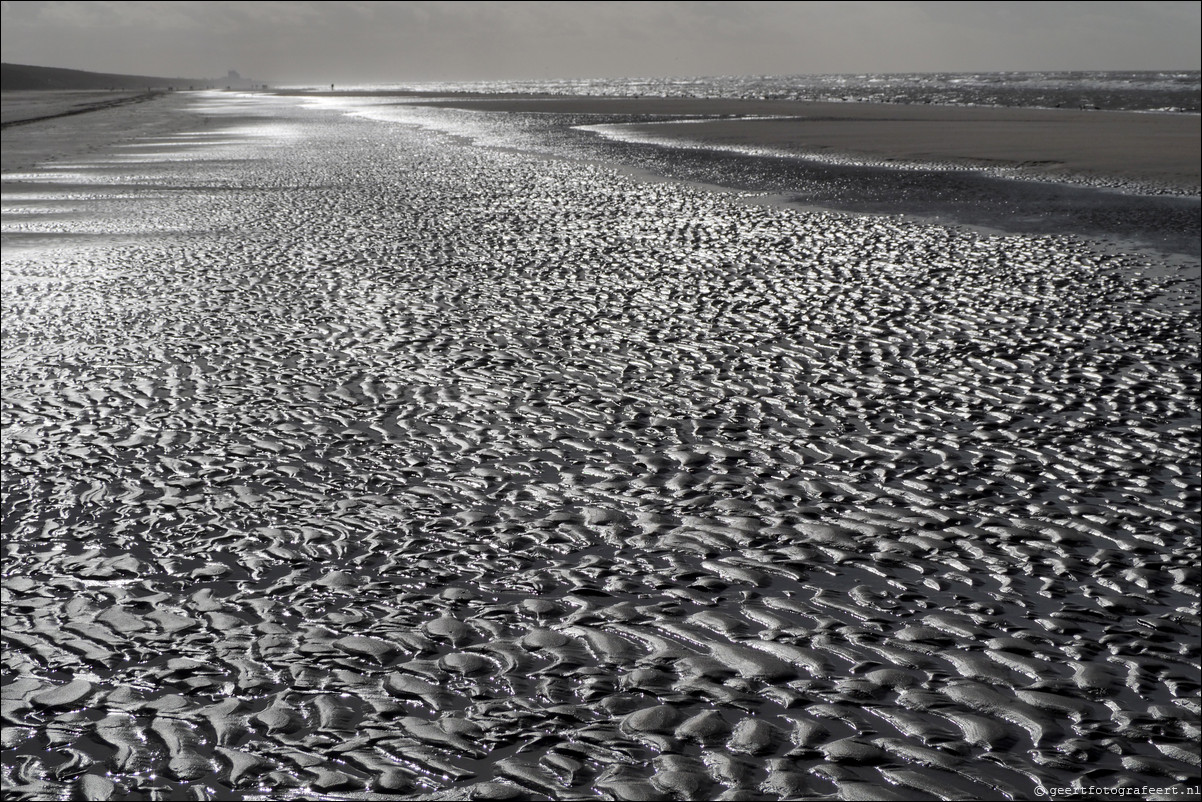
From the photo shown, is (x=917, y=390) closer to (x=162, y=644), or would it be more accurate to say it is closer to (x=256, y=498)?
(x=256, y=498)

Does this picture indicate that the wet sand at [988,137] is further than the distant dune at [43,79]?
No

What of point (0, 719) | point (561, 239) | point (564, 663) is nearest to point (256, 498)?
point (0, 719)

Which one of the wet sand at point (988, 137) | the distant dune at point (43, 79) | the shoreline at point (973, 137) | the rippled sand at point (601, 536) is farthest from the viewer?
the distant dune at point (43, 79)

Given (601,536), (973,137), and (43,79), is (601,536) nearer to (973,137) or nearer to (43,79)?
(973,137)

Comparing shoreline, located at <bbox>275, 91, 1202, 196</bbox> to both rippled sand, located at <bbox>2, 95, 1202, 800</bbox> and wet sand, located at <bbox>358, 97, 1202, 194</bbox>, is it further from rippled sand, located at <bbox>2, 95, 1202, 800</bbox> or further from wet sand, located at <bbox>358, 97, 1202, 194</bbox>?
rippled sand, located at <bbox>2, 95, 1202, 800</bbox>

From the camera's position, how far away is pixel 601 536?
Result: 5.91 m

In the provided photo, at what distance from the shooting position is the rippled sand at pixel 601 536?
4055 millimetres

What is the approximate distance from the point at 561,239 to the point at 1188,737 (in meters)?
12.6

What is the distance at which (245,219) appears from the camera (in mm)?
17703

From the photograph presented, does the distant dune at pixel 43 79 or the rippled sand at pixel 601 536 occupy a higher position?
the distant dune at pixel 43 79

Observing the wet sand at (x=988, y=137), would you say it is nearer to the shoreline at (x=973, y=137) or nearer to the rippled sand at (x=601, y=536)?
the shoreline at (x=973, y=137)

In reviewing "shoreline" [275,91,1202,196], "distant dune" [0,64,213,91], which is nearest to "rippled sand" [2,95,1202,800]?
"shoreline" [275,91,1202,196]

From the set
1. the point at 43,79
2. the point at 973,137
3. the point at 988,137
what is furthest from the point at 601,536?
the point at 43,79

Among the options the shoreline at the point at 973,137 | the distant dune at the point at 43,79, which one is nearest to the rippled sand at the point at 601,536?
the shoreline at the point at 973,137
